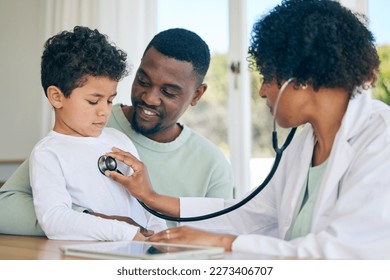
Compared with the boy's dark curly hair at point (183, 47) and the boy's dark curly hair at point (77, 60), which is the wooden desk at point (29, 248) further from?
the boy's dark curly hair at point (183, 47)

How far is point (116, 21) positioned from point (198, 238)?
2.12 metres

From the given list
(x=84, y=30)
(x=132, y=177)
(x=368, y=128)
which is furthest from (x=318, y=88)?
(x=84, y=30)

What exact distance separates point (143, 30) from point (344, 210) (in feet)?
7.05

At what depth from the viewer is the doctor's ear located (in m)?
1.53

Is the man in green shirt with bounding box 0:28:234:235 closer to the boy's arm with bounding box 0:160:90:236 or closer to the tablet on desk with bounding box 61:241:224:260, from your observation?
the boy's arm with bounding box 0:160:90:236

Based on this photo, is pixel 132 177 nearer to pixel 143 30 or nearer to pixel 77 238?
pixel 77 238

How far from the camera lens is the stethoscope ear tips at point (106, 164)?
4.86ft

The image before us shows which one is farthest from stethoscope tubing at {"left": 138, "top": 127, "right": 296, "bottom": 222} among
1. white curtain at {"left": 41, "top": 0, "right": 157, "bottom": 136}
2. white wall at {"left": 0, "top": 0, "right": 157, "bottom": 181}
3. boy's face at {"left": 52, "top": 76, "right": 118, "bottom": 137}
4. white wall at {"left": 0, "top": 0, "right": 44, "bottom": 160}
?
white wall at {"left": 0, "top": 0, "right": 44, "bottom": 160}

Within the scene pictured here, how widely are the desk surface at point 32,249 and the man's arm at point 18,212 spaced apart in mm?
22

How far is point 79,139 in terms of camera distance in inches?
59.2

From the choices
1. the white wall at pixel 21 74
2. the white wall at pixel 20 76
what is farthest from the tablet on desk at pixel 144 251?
the white wall at pixel 20 76

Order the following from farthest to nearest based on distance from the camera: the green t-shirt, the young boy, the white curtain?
the white curtain → the young boy → the green t-shirt

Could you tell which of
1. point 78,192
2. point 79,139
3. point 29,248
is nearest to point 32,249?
point 29,248

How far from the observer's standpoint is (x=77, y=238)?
133 cm
